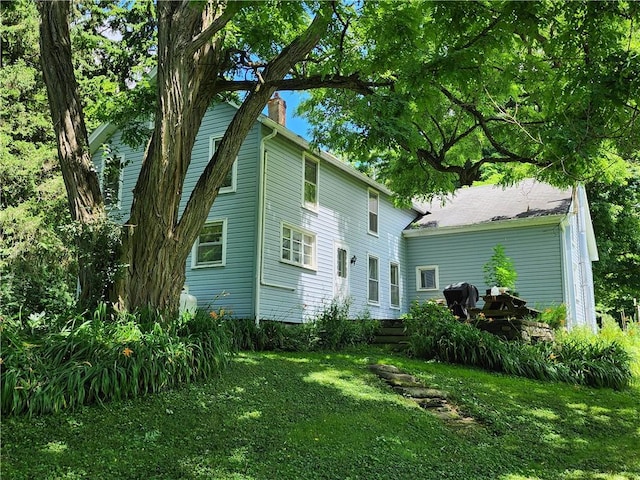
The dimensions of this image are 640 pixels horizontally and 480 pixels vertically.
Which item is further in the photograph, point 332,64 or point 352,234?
point 352,234

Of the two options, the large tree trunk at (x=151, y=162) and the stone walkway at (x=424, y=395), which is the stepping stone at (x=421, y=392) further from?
the large tree trunk at (x=151, y=162)

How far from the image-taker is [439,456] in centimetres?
507

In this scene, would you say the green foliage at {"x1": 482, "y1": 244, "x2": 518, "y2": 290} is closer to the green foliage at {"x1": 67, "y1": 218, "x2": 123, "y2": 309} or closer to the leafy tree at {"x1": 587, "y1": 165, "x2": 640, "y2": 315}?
the leafy tree at {"x1": 587, "y1": 165, "x2": 640, "y2": 315}

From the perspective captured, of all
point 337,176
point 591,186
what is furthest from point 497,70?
point 591,186

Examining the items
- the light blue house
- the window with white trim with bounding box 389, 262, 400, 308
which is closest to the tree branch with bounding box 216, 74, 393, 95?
the light blue house

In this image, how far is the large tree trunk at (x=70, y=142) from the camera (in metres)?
6.59

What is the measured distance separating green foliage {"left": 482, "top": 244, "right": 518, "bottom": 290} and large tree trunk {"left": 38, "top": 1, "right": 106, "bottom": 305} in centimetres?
1247

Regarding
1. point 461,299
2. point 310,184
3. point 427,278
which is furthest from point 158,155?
point 427,278

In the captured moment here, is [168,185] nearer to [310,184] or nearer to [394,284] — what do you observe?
[310,184]

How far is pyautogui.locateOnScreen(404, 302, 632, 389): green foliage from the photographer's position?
375 inches

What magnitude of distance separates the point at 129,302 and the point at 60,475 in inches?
122

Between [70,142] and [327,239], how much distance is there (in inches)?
386

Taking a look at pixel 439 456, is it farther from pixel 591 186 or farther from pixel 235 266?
pixel 591 186

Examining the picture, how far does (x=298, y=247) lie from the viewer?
47.7 ft
